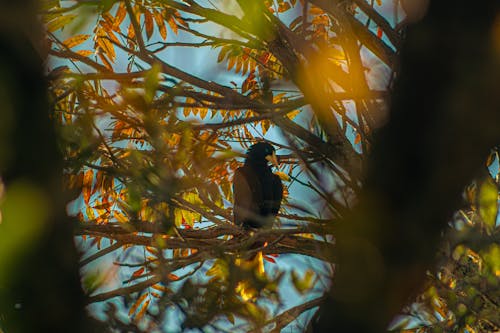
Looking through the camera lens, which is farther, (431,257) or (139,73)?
(139,73)

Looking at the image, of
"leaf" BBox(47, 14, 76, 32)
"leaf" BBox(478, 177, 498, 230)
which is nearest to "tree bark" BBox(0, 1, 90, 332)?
"leaf" BBox(478, 177, 498, 230)

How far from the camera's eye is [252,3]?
180 cm

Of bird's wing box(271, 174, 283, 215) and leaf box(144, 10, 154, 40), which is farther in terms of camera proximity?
bird's wing box(271, 174, 283, 215)

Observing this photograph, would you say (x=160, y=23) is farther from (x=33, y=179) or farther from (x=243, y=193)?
(x=33, y=179)

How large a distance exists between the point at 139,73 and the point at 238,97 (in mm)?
455

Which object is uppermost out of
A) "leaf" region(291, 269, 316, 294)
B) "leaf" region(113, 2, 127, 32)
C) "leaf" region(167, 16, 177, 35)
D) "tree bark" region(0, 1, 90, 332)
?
"leaf" region(113, 2, 127, 32)

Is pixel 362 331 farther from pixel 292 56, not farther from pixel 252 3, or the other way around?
pixel 292 56

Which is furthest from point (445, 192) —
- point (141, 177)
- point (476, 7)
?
point (141, 177)

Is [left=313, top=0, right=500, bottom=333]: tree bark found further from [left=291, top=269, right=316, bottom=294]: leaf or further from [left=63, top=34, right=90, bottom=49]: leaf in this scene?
[left=63, top=34, right=90, bottom=49]: leaf

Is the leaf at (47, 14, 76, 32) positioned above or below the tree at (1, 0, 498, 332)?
above

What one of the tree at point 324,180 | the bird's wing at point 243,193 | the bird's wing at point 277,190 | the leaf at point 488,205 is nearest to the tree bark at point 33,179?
the tree at point 324,180

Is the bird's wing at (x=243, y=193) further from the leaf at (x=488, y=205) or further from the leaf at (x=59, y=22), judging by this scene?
the leaf at (x=488, y=205)

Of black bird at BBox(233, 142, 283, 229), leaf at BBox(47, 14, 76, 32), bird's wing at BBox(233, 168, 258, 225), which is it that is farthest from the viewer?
bird's wing at BBox(233, 168, 258, 225)

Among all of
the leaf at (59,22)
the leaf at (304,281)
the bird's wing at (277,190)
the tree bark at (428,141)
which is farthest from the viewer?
the bird's wing at (277,190)
